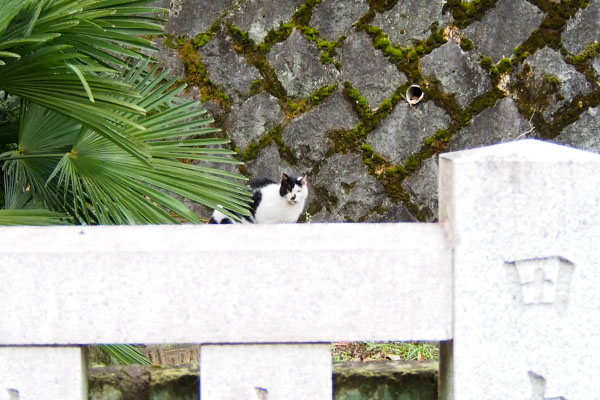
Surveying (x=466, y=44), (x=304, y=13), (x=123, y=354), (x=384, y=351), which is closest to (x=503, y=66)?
(x=466, y=44)

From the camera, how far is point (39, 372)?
4.65ft

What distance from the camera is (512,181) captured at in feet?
4.58

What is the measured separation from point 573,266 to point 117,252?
0.79 m

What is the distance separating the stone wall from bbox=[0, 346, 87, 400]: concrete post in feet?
9.72

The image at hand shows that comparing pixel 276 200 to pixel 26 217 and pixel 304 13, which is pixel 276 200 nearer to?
pixel 304 13

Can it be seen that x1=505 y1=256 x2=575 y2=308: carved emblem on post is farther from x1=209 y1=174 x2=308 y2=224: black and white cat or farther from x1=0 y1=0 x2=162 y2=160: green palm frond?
x1=209 y1=174 x2=308 y2=224: black and white cat

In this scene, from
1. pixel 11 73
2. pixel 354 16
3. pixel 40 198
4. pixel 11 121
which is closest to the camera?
pixel 11 73

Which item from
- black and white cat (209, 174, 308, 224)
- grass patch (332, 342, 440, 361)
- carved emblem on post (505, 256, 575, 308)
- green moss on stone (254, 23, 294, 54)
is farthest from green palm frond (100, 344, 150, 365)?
green moss on stone (254, 23, 294, 54)

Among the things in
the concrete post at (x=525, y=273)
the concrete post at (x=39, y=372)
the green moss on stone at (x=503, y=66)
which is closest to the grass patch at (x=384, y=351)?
the green moss on stone at (x=503, y=66)

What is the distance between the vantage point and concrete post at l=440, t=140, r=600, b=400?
1.39m

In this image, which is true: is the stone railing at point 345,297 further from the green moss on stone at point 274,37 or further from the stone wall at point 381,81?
the green moss on stone at point 274,37

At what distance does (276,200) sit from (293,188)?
236 millimetres

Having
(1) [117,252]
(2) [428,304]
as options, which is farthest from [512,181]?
(1) [117,252]

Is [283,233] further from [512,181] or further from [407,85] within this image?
[407,85]
